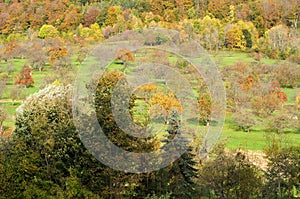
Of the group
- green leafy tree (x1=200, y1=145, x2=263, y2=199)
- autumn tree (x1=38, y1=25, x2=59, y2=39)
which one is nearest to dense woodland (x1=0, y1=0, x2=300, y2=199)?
green leafy tree (x1=200, y1=145, x2=263, y2=199)

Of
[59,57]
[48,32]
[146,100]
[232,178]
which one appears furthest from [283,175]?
[48,32]

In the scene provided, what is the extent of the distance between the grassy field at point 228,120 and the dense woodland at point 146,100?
174 mm

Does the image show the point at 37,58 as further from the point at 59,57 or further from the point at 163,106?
the point at 163,106

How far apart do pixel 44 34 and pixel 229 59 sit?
3006cm

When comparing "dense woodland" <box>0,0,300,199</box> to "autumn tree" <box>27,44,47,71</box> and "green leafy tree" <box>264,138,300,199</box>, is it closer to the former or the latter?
"green leafy tree" <box>264,138,300,199</box>

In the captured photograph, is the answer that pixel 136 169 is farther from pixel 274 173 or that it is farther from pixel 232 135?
pixel 232 135

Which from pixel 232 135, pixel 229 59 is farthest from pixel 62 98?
pixel 229 59

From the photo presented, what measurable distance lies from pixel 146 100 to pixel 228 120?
6922 mm

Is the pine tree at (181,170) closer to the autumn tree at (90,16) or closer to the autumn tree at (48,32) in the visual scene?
the autumn tree at (48,32)

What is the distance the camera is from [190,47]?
4603 cm

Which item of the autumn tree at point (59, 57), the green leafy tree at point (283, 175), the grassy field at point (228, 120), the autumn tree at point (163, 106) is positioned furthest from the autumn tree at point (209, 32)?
the green leafy tree at point (283, 175)

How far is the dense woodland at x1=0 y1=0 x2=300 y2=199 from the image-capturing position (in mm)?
13953

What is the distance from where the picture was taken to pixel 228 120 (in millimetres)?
34156

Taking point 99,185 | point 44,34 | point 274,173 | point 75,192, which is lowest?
point 44,34
